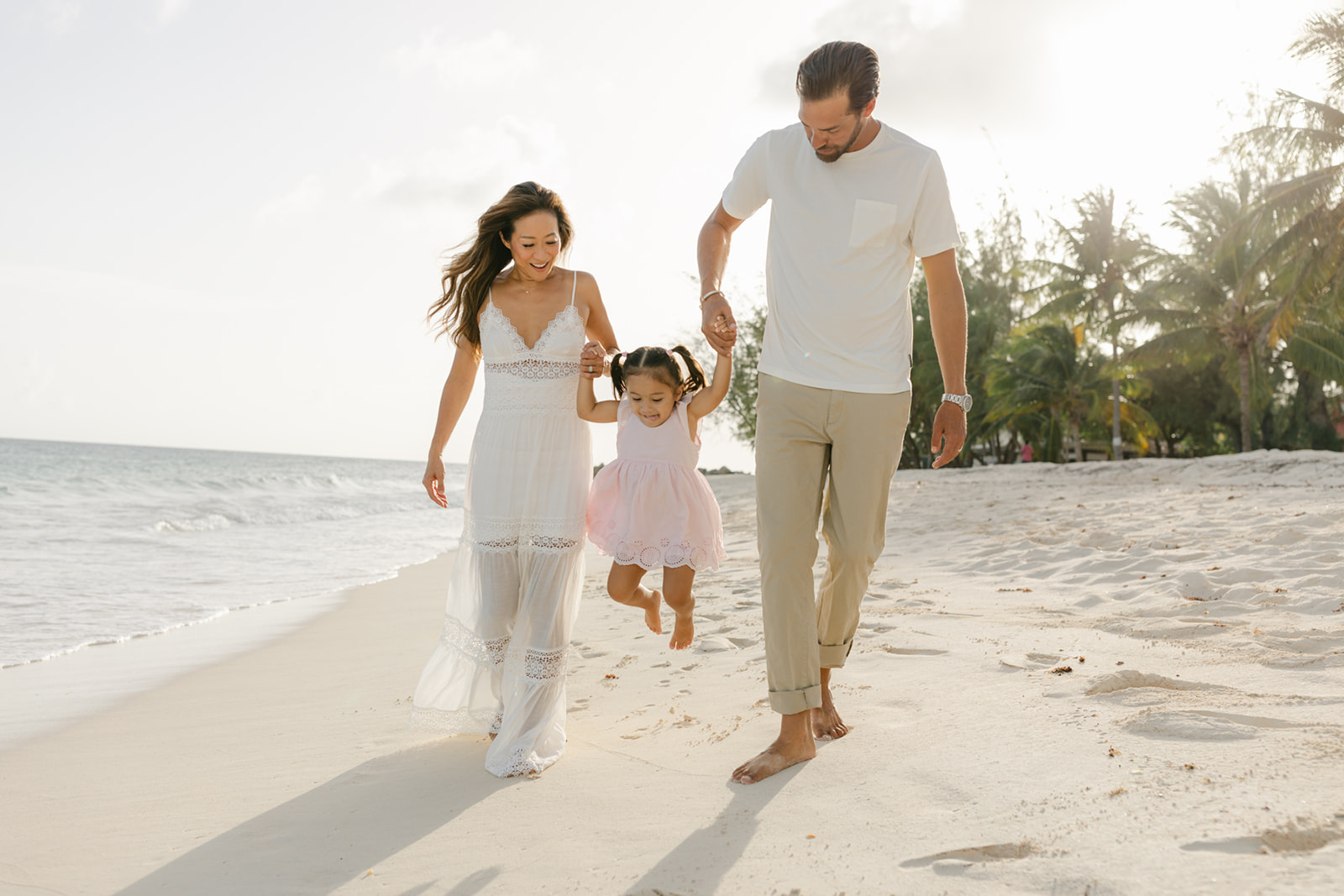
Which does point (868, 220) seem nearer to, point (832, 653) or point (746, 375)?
point (832, 653)

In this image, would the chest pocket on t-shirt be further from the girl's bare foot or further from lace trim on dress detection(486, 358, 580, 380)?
the girl's bare foot

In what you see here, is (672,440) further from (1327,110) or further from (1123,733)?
(1327,110)

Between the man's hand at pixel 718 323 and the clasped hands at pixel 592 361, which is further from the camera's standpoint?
the clasped hands at pixel 592 361

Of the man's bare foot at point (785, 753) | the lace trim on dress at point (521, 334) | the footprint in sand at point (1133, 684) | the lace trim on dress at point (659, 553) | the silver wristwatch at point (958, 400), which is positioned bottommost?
the man's bare foot at point (785, 753)

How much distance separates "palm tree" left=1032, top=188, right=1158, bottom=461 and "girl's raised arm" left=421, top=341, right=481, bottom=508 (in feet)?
89.3

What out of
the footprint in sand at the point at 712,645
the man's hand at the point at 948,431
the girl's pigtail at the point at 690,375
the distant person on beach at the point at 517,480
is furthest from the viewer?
the footprint in sand at the point at 712,645

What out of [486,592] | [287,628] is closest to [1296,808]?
[486,592]

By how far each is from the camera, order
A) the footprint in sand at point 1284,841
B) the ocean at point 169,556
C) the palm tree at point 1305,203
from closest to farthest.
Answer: the footprint in sand at point 1284,841
the ocean at point 169,556
the palm tree at point 1305,203

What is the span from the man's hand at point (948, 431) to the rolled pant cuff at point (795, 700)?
830mm

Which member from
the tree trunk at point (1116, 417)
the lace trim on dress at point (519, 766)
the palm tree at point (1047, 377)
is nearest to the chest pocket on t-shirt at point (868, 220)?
the lace trim on dress at point (519, 766)

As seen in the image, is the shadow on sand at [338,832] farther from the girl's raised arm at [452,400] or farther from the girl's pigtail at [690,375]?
the girl's pigtail at [690,375]

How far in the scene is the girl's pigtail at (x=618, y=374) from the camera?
353 cm

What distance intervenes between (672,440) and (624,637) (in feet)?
6.57

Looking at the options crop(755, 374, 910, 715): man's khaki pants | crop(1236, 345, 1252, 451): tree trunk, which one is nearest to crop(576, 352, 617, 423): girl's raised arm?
crop(755, 374, 910, 715): man's khaki pants
